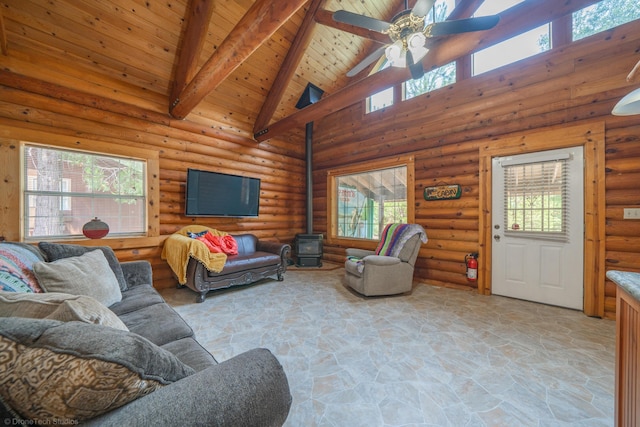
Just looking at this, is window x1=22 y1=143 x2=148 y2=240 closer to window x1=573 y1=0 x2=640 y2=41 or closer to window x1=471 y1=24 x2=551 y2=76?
window x1=471 y1=24 x2=551 y2=76

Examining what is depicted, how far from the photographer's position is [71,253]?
1920 mm

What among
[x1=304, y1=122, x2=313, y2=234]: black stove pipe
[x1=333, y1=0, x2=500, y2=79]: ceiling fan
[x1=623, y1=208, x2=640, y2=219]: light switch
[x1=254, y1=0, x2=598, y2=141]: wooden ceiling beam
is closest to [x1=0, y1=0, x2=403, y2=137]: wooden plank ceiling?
[x1=333, y1=0, x2=500, y2=79]: ceiling fan

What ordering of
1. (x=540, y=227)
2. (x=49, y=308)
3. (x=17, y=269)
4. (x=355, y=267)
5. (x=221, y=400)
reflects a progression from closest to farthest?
(x=221, y=400) → (x=49, y=308) → (x=17, y=269) → (x=540, y=227) → (x=355, y=267)

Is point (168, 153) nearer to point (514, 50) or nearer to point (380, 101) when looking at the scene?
point (380, 101)

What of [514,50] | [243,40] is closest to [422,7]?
[243,40]

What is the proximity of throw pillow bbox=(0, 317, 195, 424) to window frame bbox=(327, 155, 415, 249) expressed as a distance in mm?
4120

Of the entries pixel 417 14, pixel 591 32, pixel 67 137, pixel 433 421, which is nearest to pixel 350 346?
pixel 433 421

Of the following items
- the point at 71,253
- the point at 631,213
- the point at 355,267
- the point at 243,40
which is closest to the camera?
the point at 71,253

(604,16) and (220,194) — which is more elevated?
(604,16)

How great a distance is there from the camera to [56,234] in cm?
287

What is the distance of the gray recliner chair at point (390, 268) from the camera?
316 centimetres

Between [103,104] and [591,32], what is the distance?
6.15m

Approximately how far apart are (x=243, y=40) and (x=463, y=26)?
6.61 ft

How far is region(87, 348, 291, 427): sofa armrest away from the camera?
57 cm
